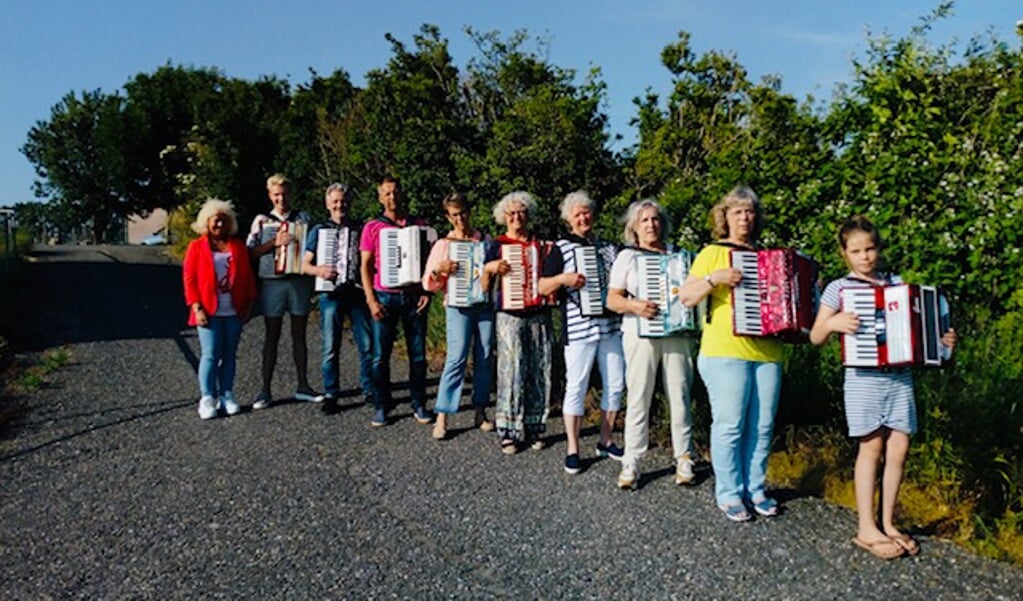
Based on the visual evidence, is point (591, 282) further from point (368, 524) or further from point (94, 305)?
point (94, 305)

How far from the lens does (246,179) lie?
22047mm

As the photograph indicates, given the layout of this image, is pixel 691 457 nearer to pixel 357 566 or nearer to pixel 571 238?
pixel 571 238

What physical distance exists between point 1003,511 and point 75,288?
50.2ft

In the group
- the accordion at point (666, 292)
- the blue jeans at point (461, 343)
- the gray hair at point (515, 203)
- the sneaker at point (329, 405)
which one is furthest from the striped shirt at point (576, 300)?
the sneaker at point (329, 405)

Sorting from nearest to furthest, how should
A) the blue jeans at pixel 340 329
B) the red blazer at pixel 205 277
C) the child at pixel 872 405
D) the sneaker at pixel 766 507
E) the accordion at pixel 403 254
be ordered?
the child at pixel 872 405 → the sneaker at pixel 766 507 → the accordion at pixel 403 254 → the red blazer at pixel 205 277 → the blue jeans at pixel 340 329

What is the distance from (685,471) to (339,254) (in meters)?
3.41

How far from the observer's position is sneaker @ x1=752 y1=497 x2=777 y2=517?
5.22 metres

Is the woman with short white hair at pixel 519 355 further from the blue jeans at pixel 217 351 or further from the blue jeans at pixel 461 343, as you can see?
the blue jeans at pixel 217 351

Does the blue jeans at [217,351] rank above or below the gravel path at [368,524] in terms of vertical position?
above

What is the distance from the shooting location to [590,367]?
620cm

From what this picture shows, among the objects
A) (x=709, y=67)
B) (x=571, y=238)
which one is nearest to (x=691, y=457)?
(x=571, y=238)

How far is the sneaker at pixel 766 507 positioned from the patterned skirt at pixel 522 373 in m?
1.86

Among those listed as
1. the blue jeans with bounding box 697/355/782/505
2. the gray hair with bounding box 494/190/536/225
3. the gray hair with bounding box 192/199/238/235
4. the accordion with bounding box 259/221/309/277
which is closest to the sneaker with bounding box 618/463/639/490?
the blue jeans with bounding box 697/355/782/505

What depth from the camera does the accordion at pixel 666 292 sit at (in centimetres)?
546
